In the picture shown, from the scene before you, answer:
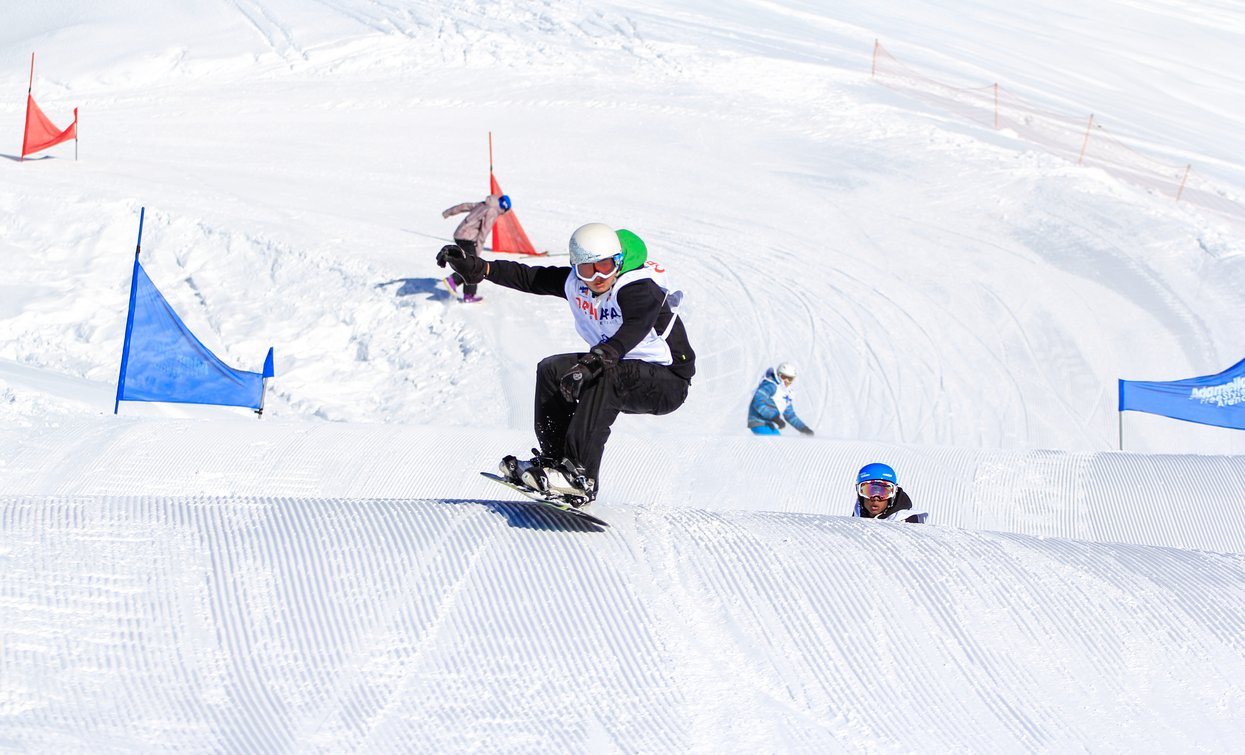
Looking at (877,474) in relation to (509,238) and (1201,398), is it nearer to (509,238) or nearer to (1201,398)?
(1201,398)

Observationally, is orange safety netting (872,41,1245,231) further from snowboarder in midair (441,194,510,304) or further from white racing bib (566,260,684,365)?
white racing bib (566,260,684,365)

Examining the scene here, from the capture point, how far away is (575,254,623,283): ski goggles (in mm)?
4613

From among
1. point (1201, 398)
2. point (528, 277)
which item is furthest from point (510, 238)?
point (528, 277)

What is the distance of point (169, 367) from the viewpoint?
9031mm

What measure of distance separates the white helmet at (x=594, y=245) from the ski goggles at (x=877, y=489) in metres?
2.28

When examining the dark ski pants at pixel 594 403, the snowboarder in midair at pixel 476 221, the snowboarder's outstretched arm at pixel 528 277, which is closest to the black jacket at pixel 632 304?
the snowboarder's outstretched arm at pixel 528 277

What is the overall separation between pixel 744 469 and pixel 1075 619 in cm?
394

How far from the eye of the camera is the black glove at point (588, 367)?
4.42 meters

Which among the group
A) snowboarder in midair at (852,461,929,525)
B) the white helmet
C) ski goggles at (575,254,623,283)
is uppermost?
the white helmet

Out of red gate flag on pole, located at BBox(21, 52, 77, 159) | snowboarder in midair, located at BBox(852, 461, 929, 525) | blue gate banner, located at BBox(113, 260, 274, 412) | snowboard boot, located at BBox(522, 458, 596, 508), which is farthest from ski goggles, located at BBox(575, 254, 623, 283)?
red gate flag on pole, located at BBox(21, 52, 77, 159)

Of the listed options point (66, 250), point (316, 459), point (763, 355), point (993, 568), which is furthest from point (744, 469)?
point (66, 250)

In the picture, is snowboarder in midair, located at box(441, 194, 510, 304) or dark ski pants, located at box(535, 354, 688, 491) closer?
dark ski pants, located at box(535, 354, 688, 491)

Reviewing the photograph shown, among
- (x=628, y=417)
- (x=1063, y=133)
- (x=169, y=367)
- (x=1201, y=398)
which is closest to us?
(x=169, y=367)

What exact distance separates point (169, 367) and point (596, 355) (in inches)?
217
